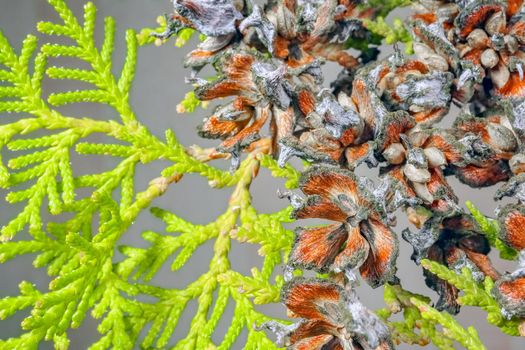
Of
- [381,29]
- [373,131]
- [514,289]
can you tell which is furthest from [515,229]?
[381,29]

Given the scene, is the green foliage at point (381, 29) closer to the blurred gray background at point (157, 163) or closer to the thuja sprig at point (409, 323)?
the thuja sprig at point (409, 323)

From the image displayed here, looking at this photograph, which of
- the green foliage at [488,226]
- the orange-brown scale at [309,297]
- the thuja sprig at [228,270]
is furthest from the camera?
the thuja sprig at [228,270]

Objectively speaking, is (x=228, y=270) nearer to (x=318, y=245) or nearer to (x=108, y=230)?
(x=108, y=230)

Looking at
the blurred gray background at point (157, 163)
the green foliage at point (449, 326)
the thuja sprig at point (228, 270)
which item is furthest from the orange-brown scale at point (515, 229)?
the blurred gray background at point (157, 163)

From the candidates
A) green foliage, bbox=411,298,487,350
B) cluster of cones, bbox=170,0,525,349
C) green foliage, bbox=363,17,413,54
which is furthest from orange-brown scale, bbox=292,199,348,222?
green foliage, bbox=363,17,413,54

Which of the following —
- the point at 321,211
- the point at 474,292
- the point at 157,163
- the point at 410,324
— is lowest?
the point at 157,163
